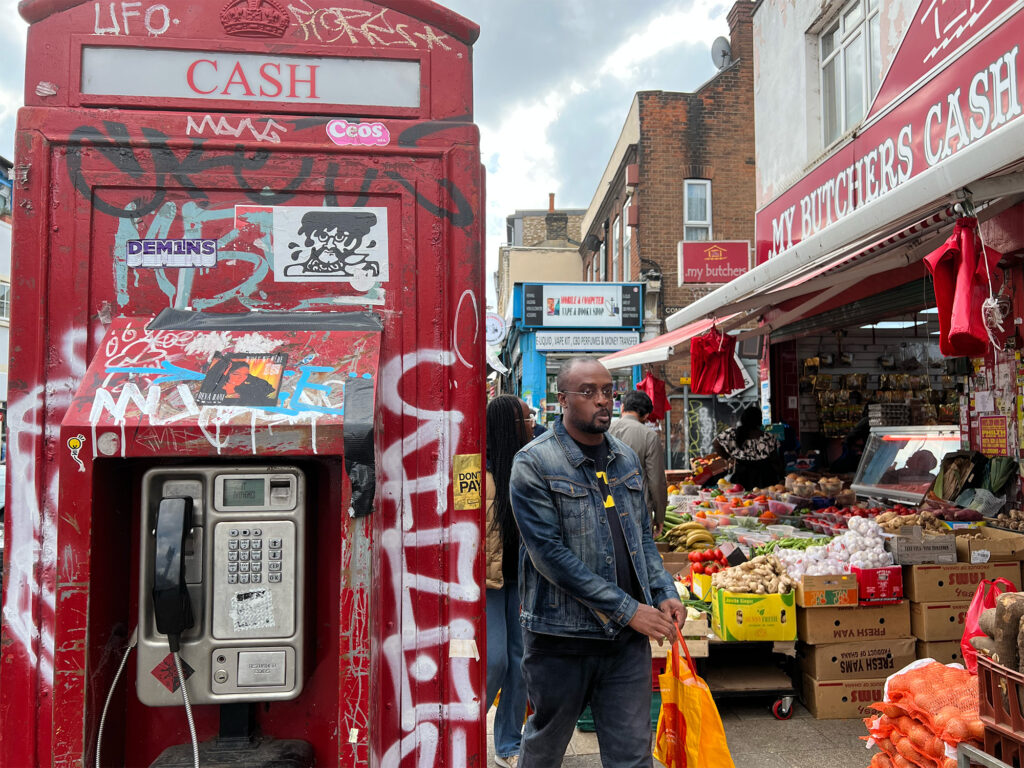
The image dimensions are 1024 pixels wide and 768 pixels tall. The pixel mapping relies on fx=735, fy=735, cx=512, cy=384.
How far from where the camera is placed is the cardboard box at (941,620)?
4958 mm

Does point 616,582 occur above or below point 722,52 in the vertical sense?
below

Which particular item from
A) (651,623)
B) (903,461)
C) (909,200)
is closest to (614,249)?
(903,461)

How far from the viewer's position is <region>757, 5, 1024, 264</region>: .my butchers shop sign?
5461 mm

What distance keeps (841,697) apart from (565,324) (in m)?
15.2

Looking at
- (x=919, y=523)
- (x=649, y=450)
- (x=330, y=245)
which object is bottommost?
(x=919, y=523)

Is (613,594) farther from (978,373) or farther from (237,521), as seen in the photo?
(978,373)

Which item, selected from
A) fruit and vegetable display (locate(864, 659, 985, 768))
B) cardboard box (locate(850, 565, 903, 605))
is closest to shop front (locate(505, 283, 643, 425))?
cardboard box (locate(850, 565, 903, 605))

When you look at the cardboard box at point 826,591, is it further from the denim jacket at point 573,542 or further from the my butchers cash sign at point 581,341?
the my butchers cash sign at point 581,341

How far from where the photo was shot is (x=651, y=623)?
2748 millimetres

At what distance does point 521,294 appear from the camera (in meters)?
19.5

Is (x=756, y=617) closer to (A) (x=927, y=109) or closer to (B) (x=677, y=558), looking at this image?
(B) (x=677, y=558)

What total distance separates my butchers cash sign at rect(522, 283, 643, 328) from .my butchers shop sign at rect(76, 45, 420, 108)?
53.9ft

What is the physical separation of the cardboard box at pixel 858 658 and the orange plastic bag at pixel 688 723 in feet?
6.59

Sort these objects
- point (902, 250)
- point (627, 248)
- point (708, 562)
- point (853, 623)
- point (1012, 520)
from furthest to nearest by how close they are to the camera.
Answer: point (627, 248), point (1012, 520), point (708, 562), point (902, 250), point (853, 623)
